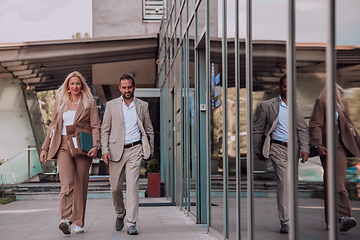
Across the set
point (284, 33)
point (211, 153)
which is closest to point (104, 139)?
point (211, 153)

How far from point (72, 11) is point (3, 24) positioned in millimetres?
8793

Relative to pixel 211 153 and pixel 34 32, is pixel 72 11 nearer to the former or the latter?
pixel 34 32

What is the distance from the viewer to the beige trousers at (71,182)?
17.5ft

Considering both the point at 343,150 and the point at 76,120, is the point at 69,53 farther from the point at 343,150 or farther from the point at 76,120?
the point at 343,150

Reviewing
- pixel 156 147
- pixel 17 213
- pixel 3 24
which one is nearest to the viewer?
pixel 17 213

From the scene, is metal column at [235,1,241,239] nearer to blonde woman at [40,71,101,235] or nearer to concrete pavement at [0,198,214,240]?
concrete pavement at [0,198,214,240]

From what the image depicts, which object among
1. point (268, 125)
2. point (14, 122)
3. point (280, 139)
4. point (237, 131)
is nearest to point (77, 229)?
point (237, 131)

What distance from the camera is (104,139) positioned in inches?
222

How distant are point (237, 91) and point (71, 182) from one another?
2.41 metres

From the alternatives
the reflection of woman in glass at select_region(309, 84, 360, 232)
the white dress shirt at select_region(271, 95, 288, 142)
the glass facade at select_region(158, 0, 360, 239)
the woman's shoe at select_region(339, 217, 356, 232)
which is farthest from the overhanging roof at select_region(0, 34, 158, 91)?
the woman's shoe at select_region(339, 217, 356, 232)

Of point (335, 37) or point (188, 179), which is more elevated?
point (335, 37)

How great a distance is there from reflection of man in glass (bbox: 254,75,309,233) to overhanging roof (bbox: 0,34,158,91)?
10.7m

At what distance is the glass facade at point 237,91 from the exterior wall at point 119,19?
10360mm

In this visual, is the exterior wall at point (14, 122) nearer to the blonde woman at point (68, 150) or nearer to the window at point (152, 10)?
the window at point (152, 10)
